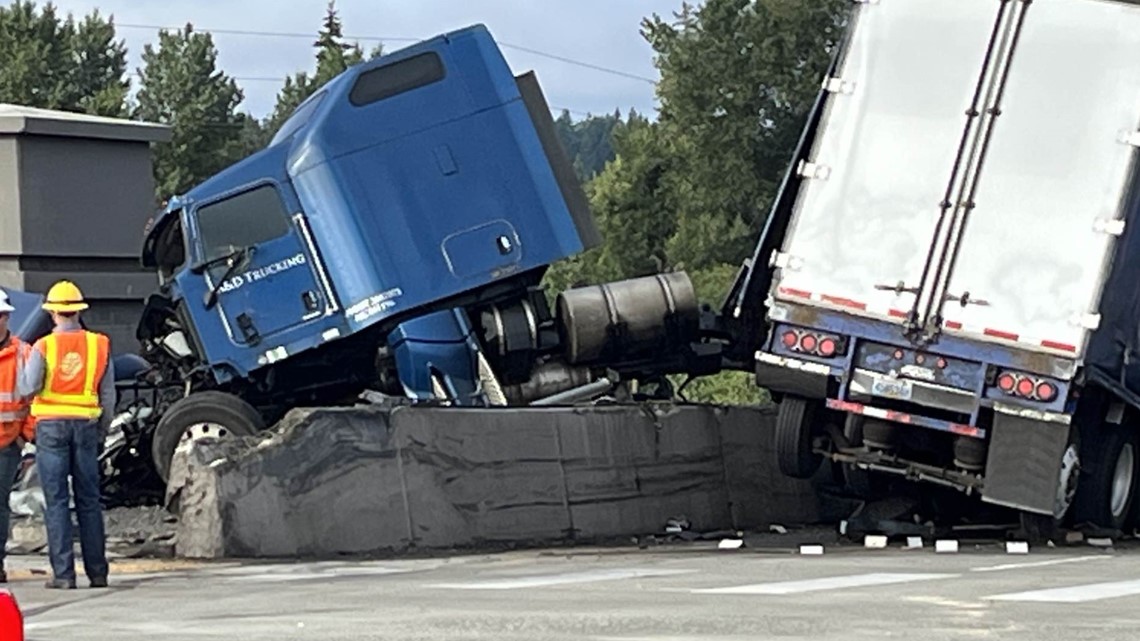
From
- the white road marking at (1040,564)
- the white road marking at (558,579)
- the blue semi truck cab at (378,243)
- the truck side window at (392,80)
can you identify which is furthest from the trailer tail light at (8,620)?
the truck side window at (392,80)

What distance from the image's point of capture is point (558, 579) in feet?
44.7

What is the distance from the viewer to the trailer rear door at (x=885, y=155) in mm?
16922

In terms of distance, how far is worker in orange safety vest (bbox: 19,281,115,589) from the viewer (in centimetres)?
1373

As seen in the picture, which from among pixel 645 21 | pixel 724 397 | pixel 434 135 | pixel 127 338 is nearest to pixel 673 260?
pixel 645 21

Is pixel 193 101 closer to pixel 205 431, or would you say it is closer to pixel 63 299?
pixel 205 431

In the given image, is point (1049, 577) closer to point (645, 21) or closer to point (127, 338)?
point (127, 338)

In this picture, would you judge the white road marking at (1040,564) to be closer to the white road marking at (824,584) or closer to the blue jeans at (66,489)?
the white road marking at (824,584)

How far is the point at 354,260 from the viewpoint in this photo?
65.9 feet

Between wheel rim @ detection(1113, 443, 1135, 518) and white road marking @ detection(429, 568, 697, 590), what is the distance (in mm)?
5283

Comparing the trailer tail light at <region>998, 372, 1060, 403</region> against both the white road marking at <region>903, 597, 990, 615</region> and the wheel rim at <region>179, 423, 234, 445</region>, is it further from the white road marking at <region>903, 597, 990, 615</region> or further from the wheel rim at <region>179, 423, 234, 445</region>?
the wheel rim at <region>179, 423, 234, 445</region>

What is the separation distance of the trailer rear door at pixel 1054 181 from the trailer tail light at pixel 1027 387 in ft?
0.79

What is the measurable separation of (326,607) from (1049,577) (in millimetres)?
4252

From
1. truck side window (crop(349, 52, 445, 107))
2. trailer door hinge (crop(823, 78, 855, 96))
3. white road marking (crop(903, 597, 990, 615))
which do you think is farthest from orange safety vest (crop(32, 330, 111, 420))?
truck side window (crop(349, 52, 445, 107))

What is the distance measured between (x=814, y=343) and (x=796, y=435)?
109 centimetres
